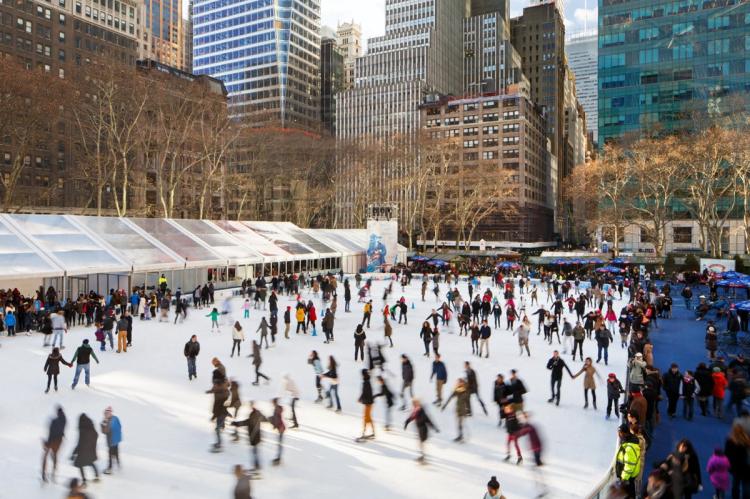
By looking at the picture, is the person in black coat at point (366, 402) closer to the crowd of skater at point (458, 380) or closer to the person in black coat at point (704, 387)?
the crowd of skater at point (458, 380)

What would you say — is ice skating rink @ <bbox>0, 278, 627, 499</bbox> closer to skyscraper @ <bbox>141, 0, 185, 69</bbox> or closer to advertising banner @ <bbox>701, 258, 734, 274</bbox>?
advertising banner @ <bbox>701, 258, 734, 274</bbox>

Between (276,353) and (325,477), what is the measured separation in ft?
26.5

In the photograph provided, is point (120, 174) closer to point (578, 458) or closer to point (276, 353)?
point (276, 353)

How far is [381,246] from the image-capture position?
43.1 meters

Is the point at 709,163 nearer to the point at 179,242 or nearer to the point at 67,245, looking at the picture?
the point at 179,242

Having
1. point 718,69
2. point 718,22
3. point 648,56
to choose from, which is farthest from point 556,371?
point 718,22

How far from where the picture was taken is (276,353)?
52.0 feet

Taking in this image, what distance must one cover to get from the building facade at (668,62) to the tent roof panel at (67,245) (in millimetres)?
57785

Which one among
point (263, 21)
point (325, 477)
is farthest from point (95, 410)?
point (263, 21)

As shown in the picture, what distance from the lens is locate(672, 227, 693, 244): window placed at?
220 feet

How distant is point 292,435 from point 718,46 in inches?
3024

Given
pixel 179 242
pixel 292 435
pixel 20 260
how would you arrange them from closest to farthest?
pixel 292 435
pixel 20 260
pixel 179 242

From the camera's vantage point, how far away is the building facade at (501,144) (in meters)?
86.6

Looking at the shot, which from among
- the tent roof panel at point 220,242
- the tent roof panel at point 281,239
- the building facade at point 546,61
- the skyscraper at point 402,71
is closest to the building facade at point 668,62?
the skyscraper at point 402,71
